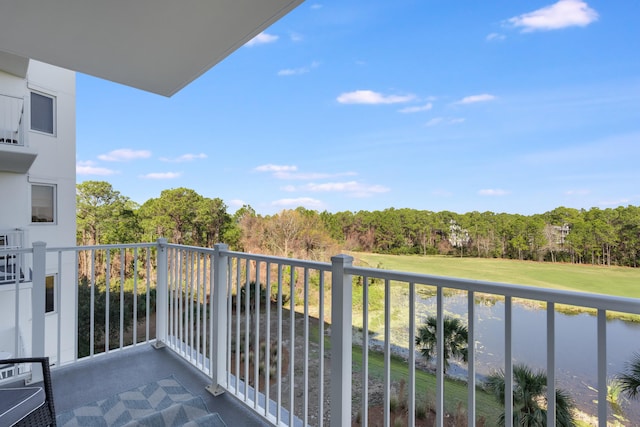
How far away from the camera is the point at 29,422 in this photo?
154cm

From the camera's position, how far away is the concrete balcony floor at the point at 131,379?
2.25 metres

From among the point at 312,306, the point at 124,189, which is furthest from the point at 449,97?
the point at 124,189

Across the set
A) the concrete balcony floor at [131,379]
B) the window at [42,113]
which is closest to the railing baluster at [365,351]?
the concrete balcony floor at [131,379]

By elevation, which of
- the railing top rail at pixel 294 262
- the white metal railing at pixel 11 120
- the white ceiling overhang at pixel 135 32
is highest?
the white metal railing at pixel 11 120

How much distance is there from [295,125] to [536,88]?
1087cm

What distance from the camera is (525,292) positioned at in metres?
1.12

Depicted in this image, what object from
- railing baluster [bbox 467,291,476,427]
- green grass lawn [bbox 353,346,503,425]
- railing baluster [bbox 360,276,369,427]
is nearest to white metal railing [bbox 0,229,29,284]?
→ green grass lawn [bbox 353,346,503,425]

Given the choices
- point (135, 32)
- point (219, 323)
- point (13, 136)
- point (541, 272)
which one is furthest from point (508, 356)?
point (13, 136)

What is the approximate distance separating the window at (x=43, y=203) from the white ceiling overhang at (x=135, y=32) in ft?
20.6

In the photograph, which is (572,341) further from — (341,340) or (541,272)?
(541,272)

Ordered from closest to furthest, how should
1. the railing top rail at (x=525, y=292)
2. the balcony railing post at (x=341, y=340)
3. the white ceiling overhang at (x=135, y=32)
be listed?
1. the railing top rail at (x=525, y=292)
2. the balcony railing post at (x=341, y=340)
3. the white ceiling overhang at (x=135, y=32)

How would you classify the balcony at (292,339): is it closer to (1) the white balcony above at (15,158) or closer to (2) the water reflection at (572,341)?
(2) the water reflection at (572,341)

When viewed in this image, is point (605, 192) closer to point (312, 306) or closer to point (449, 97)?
point (449, 97)

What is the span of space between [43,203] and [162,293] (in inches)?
259
